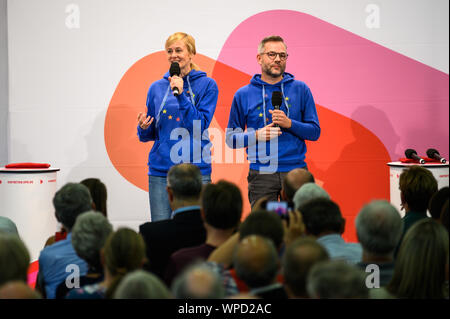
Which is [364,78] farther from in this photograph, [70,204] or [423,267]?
[423,267]

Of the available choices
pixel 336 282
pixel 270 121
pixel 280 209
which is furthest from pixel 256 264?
pixel 270 121

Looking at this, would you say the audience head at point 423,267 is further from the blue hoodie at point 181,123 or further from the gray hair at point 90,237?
the blue hoodie at point 181,123

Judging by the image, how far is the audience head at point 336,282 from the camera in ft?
4.22

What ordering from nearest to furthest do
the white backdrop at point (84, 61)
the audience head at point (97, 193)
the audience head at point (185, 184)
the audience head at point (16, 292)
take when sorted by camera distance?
the audience head at point (16, 292), the audience head at point (185, 184), the audience head at point (97, 193), the white backdrop at point (84, 61)

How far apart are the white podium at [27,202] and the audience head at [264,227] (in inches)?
106

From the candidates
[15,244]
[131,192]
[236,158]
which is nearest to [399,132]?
[236,158]

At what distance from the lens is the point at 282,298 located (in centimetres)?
152

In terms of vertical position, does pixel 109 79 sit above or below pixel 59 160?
above

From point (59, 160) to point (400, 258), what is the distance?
3876 millimetres

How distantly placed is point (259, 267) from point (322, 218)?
66cm

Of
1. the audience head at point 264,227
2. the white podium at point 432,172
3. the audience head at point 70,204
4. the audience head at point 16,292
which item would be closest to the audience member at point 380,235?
the audience head at point 264,227

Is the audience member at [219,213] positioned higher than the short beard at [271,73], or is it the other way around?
the short beard at [271,73]

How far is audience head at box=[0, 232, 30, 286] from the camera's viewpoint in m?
1.57
